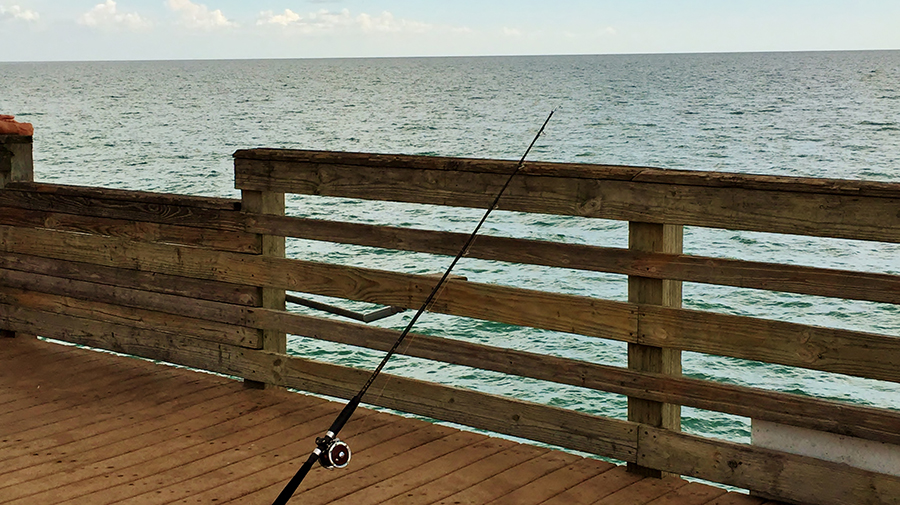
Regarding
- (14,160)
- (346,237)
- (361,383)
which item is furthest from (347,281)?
(14,160)

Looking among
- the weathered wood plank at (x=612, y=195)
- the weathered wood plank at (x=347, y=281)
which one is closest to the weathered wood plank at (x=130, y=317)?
the weathered wood plank at (x=347, y=281)

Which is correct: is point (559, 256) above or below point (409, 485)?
above

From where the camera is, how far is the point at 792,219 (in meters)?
3.28

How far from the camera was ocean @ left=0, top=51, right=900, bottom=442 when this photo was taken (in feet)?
45.5

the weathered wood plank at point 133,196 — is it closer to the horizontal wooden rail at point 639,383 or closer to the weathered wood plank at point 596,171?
the weathered wood plank at point 596,171

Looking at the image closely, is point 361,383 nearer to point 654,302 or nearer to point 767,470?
point 654,302

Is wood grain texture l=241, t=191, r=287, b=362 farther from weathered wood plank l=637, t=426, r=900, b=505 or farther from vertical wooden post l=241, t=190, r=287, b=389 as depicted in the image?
weathered wood plank l=637, t=426, r=900, b=505

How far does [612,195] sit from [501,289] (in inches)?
22.4

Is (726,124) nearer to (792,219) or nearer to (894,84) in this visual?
(894,84)

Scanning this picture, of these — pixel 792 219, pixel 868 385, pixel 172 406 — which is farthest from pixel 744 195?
pixel 868 385

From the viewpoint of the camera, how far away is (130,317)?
4.92 m

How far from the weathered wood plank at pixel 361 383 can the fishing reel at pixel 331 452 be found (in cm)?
119

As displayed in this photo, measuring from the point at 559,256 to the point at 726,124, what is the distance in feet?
178

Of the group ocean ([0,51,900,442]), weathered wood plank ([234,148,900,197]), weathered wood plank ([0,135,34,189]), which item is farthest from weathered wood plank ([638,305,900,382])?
ocean ([0,51,900,442])
